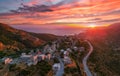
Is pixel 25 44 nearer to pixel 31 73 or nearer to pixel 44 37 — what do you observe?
pixel 44 37

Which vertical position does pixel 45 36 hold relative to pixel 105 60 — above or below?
above

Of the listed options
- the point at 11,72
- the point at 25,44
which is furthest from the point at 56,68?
the point at 25,44

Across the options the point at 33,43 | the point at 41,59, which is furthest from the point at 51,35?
the point at 41,59

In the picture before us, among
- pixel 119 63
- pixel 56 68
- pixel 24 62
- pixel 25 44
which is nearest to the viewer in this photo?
pixel 56 68

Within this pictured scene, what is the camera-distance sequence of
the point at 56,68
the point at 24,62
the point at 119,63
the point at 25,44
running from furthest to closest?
the point at 25,44
the point at 119,63
the point at 24,62
the point at 56,68

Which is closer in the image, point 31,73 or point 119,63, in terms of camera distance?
point 31,73

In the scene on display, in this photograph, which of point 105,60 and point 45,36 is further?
point 45,36

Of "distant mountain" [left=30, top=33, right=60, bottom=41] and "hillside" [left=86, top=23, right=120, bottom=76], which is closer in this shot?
"hillside" [left=86, top=23, right=120, bottom=76]

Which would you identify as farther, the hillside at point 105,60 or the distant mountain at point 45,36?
the distant mountain at point 45,36

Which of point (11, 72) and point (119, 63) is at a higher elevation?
point (11, 72)
